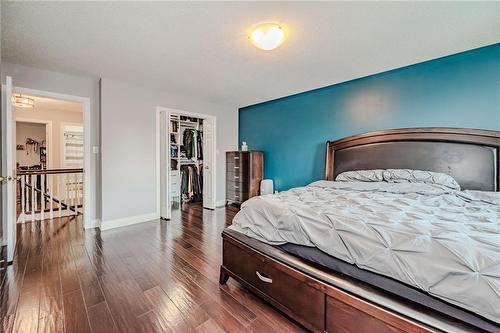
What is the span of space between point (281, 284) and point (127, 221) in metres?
3.03

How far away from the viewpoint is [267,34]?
1979mm

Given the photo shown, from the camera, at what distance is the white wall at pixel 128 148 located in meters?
3.34

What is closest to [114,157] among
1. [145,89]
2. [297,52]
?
[145,89]

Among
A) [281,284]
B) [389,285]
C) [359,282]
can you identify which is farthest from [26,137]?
[389,285]

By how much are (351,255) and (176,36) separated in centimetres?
232

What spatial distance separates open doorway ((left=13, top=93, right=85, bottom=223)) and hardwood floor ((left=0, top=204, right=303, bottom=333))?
3.82ft

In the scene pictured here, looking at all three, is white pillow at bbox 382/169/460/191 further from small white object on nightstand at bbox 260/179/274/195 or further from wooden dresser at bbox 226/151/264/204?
wooden dresser at bbox 226/151/264/204

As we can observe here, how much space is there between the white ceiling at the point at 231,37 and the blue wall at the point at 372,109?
20 centimetres

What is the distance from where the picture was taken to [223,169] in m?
5.00

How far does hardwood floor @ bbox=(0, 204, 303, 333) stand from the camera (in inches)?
56.7

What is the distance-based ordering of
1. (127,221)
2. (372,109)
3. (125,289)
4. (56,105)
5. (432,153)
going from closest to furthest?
(125,289)
(432,153)
(372,109)
(127,221)
(56,105)

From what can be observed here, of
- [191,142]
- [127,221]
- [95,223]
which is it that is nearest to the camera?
[95,223]

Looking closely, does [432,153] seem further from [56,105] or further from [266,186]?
[56,105]

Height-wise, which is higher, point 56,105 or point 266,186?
point 56,105
